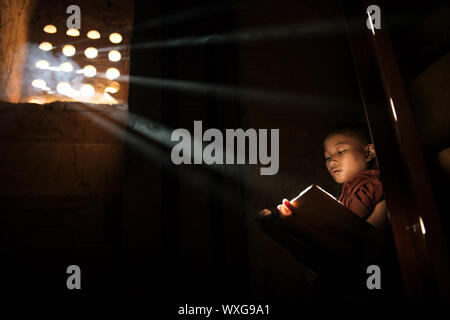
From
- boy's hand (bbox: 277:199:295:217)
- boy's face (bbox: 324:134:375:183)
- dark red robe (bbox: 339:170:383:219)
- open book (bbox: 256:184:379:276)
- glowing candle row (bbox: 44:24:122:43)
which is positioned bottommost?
open book (bbox: 256:184:379:276)

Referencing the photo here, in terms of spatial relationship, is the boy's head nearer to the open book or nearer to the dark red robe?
the dark red robe

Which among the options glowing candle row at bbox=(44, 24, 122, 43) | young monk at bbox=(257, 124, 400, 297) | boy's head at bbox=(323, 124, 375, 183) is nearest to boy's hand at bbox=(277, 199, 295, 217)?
young monk at bbox=(257, 124, 400, 297)

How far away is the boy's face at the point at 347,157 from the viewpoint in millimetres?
2559

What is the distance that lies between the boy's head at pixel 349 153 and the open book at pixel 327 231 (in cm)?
65

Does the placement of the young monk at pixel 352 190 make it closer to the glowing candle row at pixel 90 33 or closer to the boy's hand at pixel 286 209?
the boy's hand at pixel 286 209

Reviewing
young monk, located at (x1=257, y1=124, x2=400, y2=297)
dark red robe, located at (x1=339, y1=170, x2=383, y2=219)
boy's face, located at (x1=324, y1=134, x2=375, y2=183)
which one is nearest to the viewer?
young monk, located at (x1=257, y1=124, x2=400, y2=297)

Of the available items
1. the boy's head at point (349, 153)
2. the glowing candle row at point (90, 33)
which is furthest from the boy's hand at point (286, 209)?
the glowing candle row at point (90, 33)

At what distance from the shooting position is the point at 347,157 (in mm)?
2576

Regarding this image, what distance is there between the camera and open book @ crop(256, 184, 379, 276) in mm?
1962

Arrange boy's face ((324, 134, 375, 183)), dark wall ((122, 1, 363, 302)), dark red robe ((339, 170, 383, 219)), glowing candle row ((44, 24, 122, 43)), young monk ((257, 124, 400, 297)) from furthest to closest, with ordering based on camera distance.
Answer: glowing candle row ((44, 24, 122, 43)) < dark wall ((122, 1, 363, 302)) < boy's face ((324, 134, 375, 183)) < dark red robe ((339, 170, 383, 219)) < young monk ((257, 124, 400, 297))

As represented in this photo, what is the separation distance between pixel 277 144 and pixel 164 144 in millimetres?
1152

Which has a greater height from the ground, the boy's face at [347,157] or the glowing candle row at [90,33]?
the glowing candle row at [90,33]

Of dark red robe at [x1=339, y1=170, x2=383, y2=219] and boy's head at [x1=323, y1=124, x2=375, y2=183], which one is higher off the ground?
boy's head at [x1=323, y1=124, x2=375, y2=183]

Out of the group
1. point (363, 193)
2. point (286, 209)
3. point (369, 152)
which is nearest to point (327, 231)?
point (286, 209)
